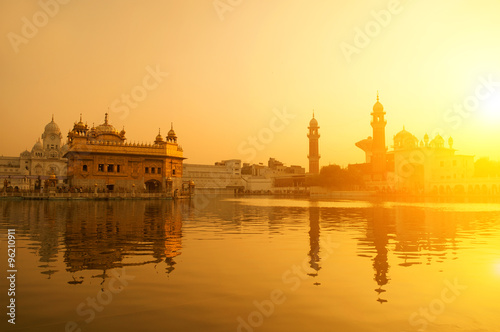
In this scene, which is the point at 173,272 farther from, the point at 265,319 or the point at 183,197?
the point at 183,197

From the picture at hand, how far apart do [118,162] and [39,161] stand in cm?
5837

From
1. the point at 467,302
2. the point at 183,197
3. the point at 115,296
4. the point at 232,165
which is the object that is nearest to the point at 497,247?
the point at 467,302

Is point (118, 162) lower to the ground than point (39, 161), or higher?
lower

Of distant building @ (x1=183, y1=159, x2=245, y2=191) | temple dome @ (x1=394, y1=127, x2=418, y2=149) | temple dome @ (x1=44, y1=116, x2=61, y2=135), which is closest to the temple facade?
distant building @ (x1=183, y1=159, x2=245, y2=191)

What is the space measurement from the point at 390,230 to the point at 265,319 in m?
10.6

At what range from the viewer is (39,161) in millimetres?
98562

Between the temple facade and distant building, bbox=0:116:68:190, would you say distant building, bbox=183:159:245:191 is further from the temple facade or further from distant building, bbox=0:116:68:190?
the temple facade

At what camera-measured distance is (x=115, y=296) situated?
551cm

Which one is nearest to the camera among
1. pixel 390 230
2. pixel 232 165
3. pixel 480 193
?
pixel 390 230

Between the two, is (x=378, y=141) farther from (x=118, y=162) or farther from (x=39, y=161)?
(x=39, y=161)

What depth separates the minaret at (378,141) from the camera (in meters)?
92.5

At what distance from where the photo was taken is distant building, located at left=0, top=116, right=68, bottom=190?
9594 centimetres

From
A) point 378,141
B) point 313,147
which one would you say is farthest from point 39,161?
point 378,141

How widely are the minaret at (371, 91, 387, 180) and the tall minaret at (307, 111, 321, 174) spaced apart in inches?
952
